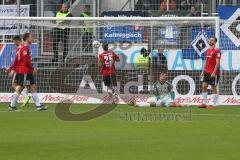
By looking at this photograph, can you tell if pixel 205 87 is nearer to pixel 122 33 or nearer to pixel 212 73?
pixel 212 73

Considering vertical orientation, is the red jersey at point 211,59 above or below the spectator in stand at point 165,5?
below

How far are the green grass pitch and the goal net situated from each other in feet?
A: 17.9

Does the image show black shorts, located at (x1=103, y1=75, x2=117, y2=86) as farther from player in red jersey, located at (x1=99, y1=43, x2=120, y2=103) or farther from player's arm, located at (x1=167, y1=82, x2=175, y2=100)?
player's arm, located at (x1=167, y1=82, x2=175, y2=100)

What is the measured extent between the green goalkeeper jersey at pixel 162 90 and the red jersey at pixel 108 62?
5.63ft

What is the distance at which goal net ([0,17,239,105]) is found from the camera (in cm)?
2880

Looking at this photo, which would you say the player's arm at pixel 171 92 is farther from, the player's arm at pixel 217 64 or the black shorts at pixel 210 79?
the player's arm at pixel 217 64

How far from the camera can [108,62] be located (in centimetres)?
2881

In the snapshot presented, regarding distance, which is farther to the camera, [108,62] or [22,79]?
[108,62]

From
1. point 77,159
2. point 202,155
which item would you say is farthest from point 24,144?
point 202,155

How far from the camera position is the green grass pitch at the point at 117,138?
1384 cm

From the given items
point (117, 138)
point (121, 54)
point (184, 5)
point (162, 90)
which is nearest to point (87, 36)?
point (121, 54)

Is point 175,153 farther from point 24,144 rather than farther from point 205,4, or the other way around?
point 205,4

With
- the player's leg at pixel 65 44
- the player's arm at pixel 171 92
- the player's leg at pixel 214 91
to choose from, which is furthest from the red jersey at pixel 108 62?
the player's leg at pixel 214 91

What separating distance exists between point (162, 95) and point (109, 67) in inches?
94.4
